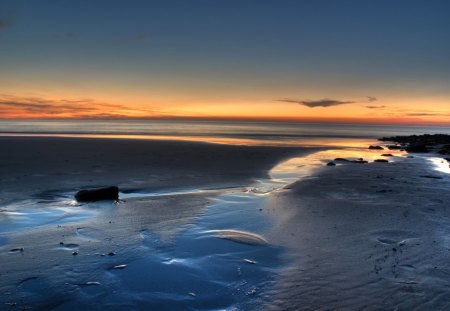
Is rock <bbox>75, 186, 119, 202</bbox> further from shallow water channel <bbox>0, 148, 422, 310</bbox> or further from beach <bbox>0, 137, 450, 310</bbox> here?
shallow water channel <bbox>0, 148, 422, 310</bbox>

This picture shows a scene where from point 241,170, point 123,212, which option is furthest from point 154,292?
point 241,170

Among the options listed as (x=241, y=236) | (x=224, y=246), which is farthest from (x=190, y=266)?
(x=241, y=236)

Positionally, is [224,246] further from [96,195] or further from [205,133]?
[205,133]

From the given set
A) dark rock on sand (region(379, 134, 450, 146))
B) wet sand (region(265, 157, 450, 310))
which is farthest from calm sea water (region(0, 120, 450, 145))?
wet sand (region(265, 157, 450, 310))

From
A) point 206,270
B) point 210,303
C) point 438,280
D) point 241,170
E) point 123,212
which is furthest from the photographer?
point 241,170

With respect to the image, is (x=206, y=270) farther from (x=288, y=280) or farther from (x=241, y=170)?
(x=241, y=170)

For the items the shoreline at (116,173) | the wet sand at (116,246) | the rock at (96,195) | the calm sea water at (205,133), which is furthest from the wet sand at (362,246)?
the calm sea water at (205,133)
